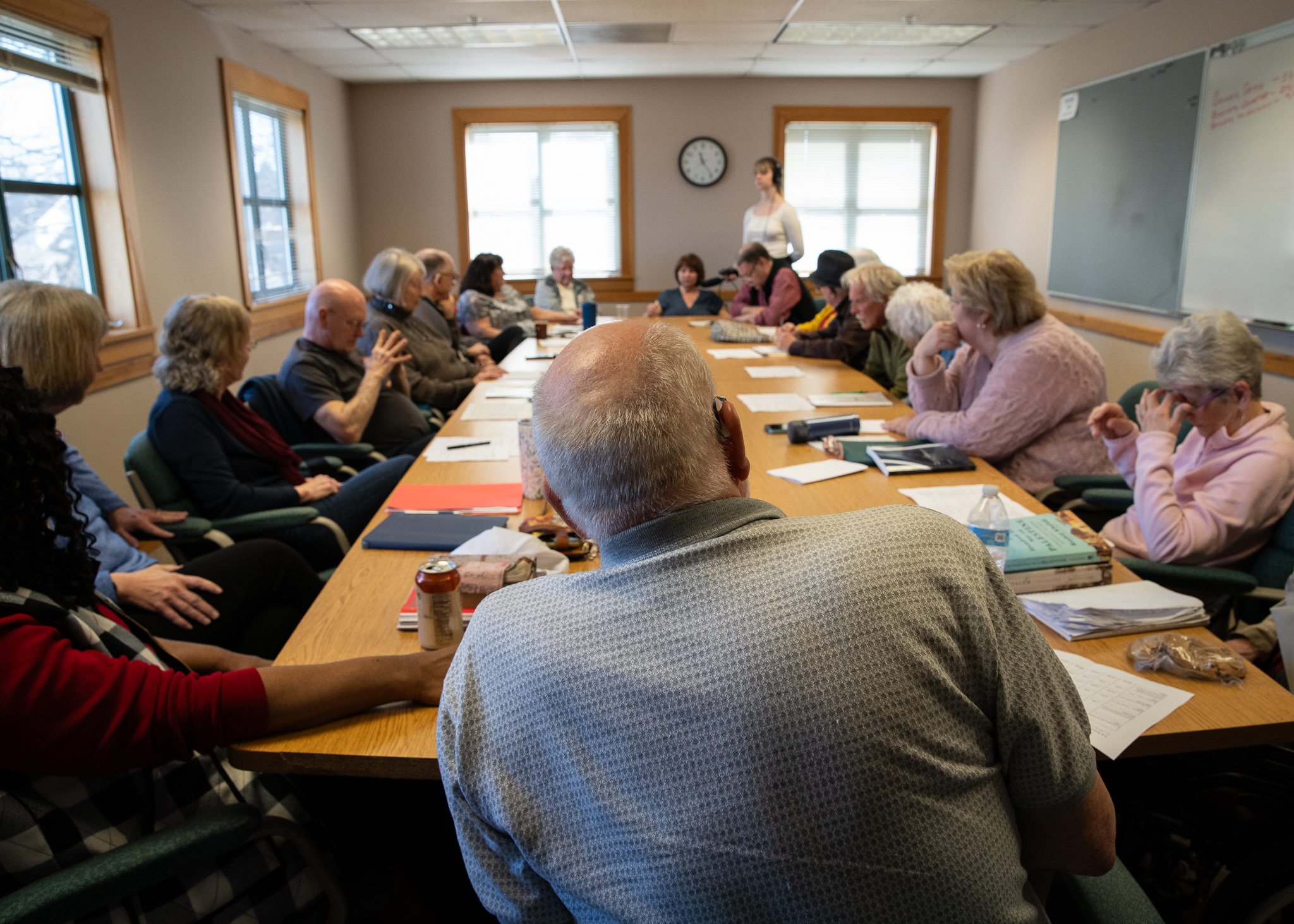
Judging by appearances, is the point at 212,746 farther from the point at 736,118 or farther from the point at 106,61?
the point at 736,118

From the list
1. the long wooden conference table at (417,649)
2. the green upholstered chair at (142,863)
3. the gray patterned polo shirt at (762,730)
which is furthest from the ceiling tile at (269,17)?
the gray patterned polo shirt at (762,730)

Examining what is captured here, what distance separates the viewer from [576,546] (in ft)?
5.41

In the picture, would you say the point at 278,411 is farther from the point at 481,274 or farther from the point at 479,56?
the point at 479,56

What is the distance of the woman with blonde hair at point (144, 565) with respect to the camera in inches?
68.7

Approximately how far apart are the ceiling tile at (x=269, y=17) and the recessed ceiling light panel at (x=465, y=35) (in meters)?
0.33

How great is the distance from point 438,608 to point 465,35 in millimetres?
5739

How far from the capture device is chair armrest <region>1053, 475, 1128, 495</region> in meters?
2.48

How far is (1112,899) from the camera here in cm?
100

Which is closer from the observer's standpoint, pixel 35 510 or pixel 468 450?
pixel 35 510

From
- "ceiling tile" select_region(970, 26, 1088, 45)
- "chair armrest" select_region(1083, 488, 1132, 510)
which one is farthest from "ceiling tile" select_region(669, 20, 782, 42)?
"chair armrest" select_region(1083, 488, 1132, 510)

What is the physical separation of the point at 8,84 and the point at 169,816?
3686 millimetres

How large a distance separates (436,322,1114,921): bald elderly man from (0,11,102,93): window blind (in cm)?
387

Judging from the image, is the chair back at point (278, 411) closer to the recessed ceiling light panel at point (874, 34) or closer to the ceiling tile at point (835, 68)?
the recessed ceiling light panel at point (874, 34)

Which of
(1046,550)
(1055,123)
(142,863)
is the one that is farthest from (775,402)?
(1055,123)
